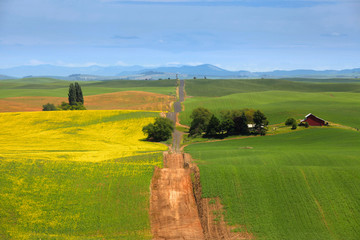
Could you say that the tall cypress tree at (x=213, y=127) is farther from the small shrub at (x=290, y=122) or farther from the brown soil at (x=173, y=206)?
the brown soil at (x=173, y=206)

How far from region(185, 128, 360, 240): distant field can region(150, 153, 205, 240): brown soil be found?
3.08 meters

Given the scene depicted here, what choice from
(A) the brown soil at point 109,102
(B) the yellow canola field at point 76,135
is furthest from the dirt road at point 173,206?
(A) the brown soil at point 109,102

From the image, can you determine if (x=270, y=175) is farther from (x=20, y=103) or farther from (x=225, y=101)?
(x=20, y=103)

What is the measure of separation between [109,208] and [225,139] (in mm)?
48400

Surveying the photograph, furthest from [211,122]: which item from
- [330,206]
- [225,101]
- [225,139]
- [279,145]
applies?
[225,101]

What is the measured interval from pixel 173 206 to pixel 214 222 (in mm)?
6558

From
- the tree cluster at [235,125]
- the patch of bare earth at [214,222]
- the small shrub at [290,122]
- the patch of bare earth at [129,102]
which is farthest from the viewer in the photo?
the patch of bare earth at [129,102]

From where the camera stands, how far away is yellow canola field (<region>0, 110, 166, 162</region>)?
5731cm

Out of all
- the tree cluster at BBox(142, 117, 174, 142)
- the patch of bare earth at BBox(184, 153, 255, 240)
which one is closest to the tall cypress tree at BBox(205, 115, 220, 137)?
the tree cluster at BBox(142, 117, 174, 142)

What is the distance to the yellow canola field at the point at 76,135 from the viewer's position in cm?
5731

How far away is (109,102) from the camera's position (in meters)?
174

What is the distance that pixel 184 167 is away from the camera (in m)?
48.7

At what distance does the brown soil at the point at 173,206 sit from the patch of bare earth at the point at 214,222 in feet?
2.52

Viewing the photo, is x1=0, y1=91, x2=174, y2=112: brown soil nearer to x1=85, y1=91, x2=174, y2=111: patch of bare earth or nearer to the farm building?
x1=85, y1=91, x2=174, y2=111: patch of bare earth
